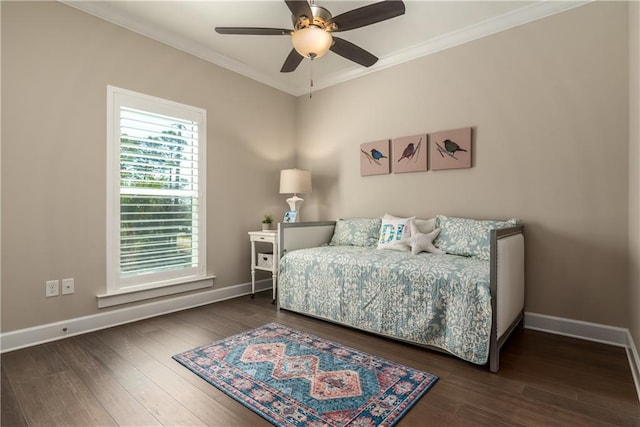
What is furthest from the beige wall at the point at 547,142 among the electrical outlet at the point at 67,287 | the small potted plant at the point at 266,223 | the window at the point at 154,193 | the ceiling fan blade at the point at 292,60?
the electrical outlet at the point at 67,287

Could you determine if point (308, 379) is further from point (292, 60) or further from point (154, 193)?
point (292, 60)

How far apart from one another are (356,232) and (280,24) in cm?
206

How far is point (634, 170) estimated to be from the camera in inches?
79.3

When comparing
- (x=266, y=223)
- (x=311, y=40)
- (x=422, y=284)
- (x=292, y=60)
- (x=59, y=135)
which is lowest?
(x=422, y=284)

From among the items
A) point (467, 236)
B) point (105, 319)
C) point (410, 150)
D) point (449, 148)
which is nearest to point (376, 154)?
point (410, 150)

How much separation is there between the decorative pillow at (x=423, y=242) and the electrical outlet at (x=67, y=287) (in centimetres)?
270

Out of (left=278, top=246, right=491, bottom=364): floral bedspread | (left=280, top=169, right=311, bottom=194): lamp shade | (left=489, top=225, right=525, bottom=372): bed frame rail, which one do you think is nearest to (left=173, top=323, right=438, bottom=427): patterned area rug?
(left=278, top=246, right=491, bottom=364): floral bedspread

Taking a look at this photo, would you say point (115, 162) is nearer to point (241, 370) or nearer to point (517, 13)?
point (241, 370)

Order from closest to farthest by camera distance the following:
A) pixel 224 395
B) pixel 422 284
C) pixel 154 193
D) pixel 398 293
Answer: pixel 224 395 → pixel 422 284 → pixel 398 293 → pixel 154 193

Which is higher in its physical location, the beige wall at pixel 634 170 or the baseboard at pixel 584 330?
the beige wall at pixel 634 170

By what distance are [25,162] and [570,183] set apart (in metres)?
3.97

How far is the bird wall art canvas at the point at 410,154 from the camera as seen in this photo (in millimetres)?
3176

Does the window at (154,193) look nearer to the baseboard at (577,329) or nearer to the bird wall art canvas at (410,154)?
the bird wall art canvas at (410,154)

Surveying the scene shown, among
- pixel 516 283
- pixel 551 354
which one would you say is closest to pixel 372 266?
pixel 516 283
